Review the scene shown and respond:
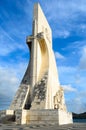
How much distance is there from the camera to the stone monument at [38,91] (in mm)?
15521

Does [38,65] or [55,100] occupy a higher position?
[38,65]

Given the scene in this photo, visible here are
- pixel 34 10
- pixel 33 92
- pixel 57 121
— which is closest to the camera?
pixel 57 121

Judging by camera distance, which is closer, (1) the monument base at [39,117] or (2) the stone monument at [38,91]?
(1) the monument base at [39,117]

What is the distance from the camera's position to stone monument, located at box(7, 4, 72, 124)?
1552 cm

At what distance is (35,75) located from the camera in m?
18.8

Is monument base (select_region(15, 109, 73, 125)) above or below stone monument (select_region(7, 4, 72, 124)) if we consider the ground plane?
below

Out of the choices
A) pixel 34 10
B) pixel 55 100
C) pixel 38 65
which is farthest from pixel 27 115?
pixel 34 10

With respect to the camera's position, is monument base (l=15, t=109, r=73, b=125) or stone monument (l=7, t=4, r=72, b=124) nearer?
monument base (l=15, t=109, r=73, b=125)

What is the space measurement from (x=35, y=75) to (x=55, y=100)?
292 centimetres

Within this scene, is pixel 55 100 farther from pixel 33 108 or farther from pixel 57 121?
pixel 57 121

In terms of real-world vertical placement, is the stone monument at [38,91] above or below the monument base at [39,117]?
above

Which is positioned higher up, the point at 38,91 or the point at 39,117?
the point at 38,91

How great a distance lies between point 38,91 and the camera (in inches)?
707

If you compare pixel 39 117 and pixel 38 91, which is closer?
pixel 39 117
